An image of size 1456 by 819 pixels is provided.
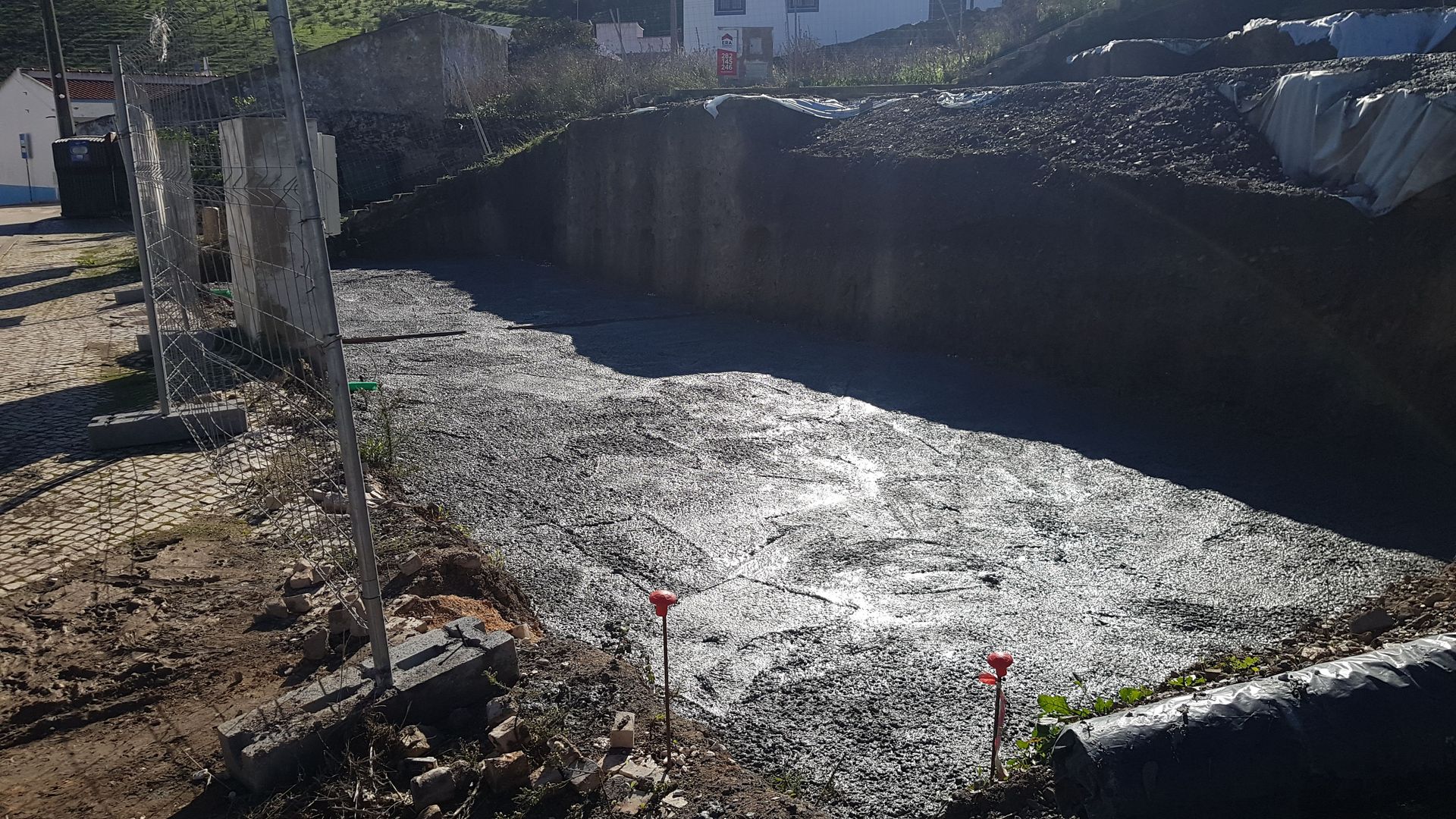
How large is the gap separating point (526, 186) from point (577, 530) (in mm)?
15470

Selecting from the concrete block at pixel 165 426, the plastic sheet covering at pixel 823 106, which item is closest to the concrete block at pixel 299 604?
the concrete block at pixel 165 426

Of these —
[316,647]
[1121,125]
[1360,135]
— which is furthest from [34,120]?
[1360,135]

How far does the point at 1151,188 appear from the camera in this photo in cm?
1006

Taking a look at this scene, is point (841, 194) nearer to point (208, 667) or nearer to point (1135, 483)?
point (1135, 483)

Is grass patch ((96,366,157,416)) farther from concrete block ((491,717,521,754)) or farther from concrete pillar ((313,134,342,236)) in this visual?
concrete block ((491,717,521,754))

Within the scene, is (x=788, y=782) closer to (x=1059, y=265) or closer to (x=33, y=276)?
(x=1059, y=265)

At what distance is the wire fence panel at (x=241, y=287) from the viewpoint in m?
5.64

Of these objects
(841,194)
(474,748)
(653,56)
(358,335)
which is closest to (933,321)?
(841,194)

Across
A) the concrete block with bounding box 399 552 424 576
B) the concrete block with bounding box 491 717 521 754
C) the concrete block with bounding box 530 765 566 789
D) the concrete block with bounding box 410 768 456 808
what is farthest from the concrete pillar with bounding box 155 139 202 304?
the concrete block with bounding box 530 765 566 789

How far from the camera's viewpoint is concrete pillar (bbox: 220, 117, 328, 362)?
6.23 meters

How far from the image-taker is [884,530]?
21.7ft

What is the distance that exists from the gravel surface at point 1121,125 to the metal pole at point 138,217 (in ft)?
28.8

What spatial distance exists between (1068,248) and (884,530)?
17.6 ft

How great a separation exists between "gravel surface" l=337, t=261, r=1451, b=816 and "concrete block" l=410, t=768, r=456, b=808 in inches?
50.1
